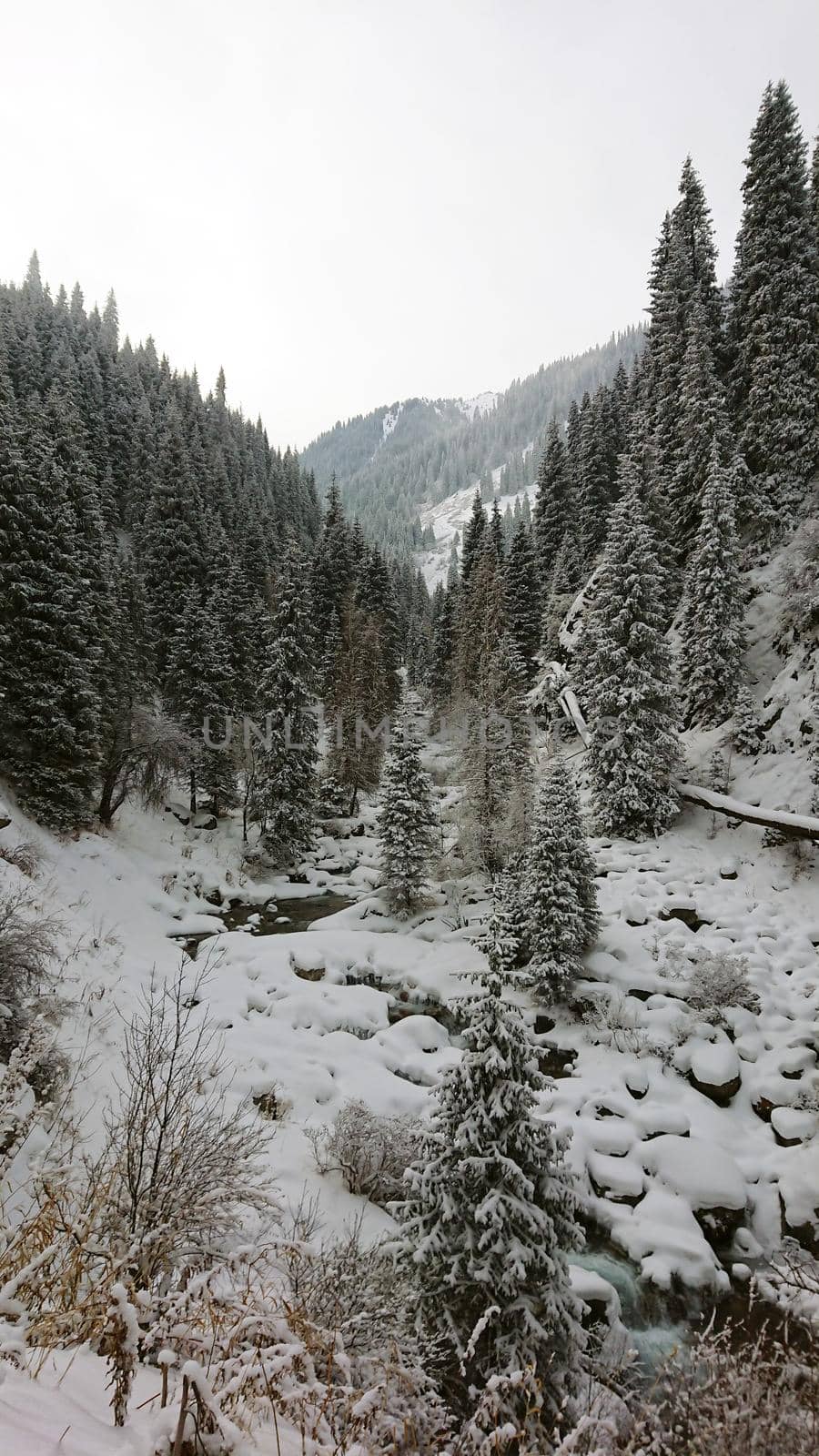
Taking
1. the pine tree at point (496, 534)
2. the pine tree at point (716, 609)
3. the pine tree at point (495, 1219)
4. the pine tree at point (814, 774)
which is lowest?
the pine tree at point (495, 1219)

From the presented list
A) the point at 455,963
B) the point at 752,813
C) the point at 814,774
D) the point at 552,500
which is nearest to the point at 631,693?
the point at 752,813

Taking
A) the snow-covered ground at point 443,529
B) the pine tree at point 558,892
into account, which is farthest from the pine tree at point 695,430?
the snow-covered ground at point 443,529

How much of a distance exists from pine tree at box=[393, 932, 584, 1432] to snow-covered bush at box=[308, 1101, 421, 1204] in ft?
10.7

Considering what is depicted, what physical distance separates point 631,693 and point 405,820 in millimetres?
9088

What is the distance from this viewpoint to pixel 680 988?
13789 mm

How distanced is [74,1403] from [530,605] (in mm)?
40894

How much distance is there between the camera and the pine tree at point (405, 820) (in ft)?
71.0

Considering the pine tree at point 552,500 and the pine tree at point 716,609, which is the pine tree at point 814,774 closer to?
the pine tree at point 716,609

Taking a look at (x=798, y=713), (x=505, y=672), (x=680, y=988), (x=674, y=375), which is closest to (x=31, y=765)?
(x=505, y=672)

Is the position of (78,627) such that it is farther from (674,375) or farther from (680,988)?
(674,375)

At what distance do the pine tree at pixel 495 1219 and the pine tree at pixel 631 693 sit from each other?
49.6 feet

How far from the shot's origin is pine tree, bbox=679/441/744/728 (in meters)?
21.6

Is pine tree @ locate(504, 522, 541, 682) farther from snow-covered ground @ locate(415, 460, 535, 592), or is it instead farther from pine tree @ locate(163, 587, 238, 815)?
snow-covered ground @ locate(415, 460, 535, 592)

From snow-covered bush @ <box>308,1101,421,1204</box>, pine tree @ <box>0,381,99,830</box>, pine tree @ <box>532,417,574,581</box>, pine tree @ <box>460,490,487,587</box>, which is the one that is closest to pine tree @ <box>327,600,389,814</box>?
pine tree @ <box>460,490,487,587</box>
